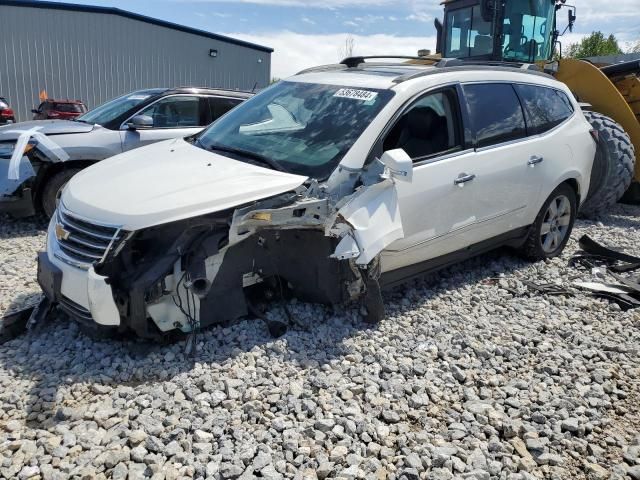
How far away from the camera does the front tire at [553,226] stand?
5.54m

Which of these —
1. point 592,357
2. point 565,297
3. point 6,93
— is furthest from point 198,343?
point 6,93

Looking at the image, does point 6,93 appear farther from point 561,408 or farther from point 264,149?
point 561,408

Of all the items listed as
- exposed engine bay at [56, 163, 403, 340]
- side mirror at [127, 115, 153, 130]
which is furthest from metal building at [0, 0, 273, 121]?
exposed engine bay at [56, 163, 403, 340]

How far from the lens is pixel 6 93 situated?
20.7m

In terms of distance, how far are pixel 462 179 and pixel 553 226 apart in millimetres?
1885

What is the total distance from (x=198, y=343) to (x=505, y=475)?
6.49 feet

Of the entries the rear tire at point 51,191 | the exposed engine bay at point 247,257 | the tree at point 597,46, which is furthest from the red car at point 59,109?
the tree at point 597,46

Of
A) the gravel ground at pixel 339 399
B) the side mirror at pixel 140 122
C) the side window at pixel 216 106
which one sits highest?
the side window at pixel 216 106

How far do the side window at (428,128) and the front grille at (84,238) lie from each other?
6.48ft

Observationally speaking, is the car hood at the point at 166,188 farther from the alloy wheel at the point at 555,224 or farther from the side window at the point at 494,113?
the alloy wheel at the point at 555,224

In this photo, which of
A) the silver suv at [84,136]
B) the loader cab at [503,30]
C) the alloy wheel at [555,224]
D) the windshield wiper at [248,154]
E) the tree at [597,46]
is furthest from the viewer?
the tree at [597,46]

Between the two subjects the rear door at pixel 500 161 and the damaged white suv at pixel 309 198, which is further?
the rear door at pixel 500 161

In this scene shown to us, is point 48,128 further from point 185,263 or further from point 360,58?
point 185,263

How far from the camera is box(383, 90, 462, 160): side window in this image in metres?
4.25
